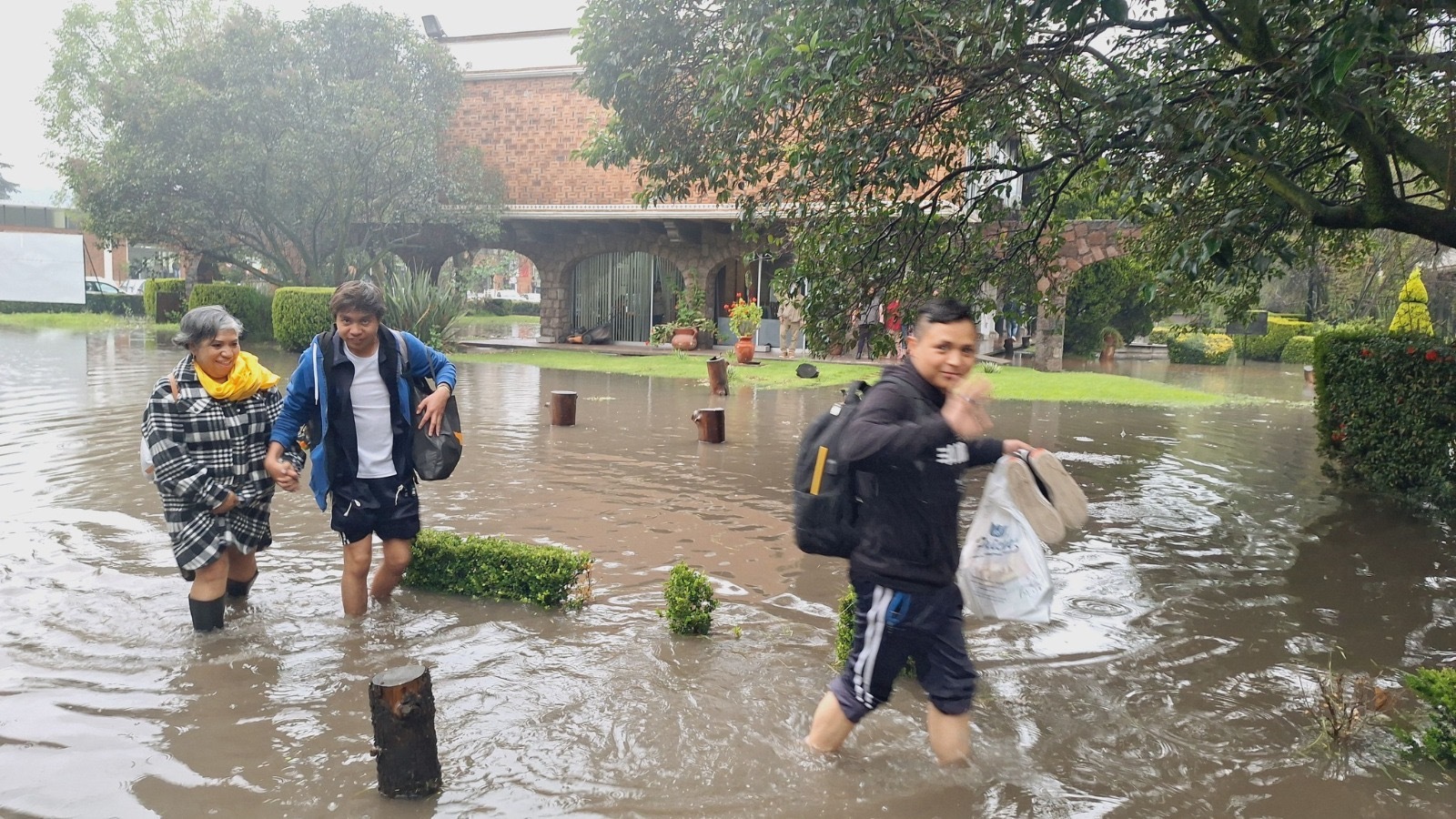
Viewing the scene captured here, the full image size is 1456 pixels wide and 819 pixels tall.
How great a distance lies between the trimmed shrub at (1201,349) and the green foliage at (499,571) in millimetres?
26148

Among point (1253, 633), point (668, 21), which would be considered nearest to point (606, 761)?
point (1253, 633)

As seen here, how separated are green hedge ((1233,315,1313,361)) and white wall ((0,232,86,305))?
38.7m

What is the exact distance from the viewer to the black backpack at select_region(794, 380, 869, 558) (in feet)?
10.9

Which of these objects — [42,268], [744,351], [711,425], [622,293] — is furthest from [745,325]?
[42,268]

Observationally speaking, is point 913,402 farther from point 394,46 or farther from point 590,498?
point 394,46

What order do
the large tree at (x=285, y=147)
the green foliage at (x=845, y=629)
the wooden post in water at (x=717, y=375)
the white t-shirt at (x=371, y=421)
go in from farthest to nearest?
the large tree at (x=285, y=147) < the wooden post in water at (x=717, y=375) < the white t-shirt at (x=371, y=421) < the green foliage at (x=845, y=629)

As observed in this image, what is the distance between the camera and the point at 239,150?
2194 cm

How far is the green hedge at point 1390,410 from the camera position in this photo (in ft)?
26.2

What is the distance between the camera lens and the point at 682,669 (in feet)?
15.2

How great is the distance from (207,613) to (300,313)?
1825 cm

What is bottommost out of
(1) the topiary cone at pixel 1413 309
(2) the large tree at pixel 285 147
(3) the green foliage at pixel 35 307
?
(3) the green foliage at pixel 35 307

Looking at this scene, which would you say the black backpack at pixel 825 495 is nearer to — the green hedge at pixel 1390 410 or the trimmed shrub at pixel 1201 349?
the green hedge at pixel 1390 410

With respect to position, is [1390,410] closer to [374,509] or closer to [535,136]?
[374,509]

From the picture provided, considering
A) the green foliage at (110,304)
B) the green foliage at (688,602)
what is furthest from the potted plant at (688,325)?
the green foliage at (110,304)
